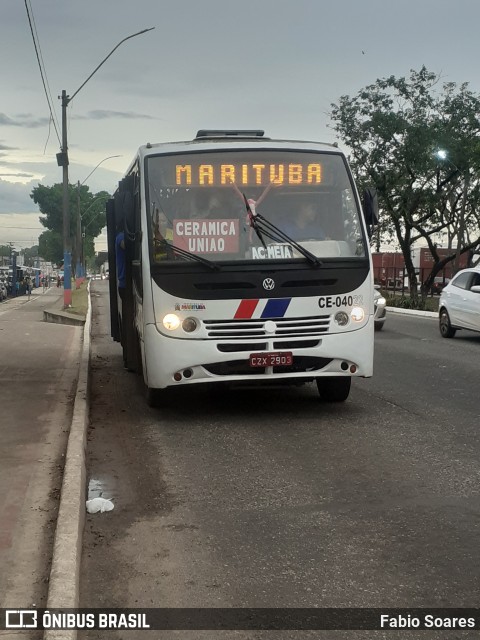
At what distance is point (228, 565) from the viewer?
4637mm

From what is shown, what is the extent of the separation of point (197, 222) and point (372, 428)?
275 centimetres

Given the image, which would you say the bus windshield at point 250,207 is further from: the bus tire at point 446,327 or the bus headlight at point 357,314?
the bus tire at point 446,327

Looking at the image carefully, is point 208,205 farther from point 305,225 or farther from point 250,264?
point 305,225

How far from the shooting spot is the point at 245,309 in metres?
8.50

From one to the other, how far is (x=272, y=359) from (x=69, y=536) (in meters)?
4.09

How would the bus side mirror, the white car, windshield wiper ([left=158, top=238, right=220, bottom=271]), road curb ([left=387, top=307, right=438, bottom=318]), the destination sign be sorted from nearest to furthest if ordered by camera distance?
windshield wiper ([left=158, top=238, right=220, bottom=271])
the destination sign
the bus side mirror
the white car
road curb ([left=387, top=307, right=438, bottom=318])

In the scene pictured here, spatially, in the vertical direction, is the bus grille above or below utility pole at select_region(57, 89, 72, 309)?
below

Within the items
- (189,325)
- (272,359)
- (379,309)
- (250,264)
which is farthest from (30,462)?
(379,309)

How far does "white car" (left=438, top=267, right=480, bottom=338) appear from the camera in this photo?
59.4 ft

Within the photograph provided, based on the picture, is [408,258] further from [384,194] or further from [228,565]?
[228,565]

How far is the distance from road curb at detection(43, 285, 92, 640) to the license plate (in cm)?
186

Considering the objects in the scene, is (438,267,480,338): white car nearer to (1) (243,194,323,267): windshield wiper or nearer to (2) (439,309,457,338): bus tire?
(2) (439,309,457,338): bus tire

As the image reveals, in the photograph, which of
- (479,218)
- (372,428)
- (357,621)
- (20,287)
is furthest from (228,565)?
(20,287)

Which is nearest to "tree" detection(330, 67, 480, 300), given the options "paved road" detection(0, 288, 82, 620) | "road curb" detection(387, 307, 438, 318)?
"road curb" detection(387, 307, 438, 318)
